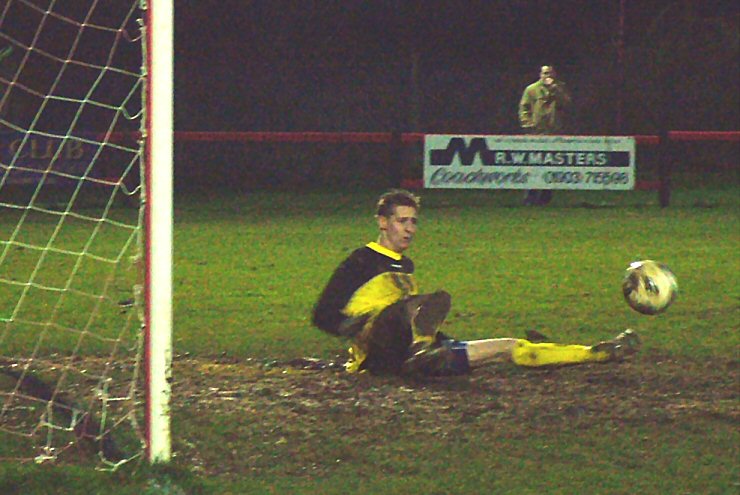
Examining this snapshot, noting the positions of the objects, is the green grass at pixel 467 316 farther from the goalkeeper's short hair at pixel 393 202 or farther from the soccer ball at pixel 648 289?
the goalkeeper's short hair at pixel 393 202

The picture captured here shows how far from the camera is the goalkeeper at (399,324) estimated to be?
768 cm

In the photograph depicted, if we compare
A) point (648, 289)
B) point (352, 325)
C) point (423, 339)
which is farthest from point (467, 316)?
point (352, 325)

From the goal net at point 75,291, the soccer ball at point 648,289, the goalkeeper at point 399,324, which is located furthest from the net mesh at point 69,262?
the soccer ball at point 648,289

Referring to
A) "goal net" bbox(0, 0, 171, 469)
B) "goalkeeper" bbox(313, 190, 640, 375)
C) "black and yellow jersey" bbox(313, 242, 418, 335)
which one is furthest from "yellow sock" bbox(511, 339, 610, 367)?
"goal net" bbox(0, 0, 171, 469)

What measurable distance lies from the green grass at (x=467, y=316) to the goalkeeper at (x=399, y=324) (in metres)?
0.32

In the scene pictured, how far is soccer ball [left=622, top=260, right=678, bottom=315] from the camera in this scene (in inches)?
344

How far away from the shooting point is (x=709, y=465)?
6203 mm

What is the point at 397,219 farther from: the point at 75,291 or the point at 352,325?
the point at 75,291

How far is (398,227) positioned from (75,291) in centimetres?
407

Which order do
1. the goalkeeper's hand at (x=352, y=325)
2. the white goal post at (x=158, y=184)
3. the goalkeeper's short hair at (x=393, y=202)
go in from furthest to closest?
the goalkeeper's short hair at (x=393, y=202) < the goalkeeper's hand at (x=352, y=325) < the white goal post at (x=158, y=184)

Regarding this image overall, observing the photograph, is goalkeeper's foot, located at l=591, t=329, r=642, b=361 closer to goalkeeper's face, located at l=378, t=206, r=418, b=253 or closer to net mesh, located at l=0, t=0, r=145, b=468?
goalkeeper's face, located at l=378, t=206, r=418, b=253

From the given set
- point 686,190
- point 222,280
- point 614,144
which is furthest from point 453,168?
point 222,280

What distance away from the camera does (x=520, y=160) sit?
61.4ft

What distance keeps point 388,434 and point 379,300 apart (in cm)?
133
